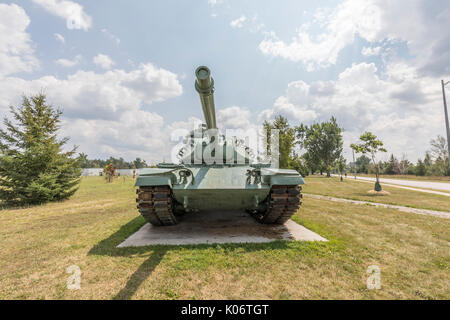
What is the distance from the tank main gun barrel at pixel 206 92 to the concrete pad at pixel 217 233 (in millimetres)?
2745

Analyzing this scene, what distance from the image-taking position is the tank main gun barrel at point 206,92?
405cm

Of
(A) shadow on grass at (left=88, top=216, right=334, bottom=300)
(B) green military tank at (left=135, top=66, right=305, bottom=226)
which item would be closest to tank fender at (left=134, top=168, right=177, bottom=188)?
(B) green military tank at (left=135, top=66, right=305, bottom=226)

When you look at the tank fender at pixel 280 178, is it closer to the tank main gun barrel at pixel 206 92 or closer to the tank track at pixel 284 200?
the tank track at pixel 284 200

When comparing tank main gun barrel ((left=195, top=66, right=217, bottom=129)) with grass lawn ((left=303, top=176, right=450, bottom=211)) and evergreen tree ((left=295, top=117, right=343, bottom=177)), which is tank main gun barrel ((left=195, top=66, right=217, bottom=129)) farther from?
Answer: evergreen tree ((left=295, top=117, right=343, bottom=177))

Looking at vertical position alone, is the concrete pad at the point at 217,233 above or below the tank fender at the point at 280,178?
below

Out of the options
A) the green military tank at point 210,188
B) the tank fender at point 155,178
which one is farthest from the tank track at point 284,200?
the tank fender at point 155,178

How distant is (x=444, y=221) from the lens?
21.6ft

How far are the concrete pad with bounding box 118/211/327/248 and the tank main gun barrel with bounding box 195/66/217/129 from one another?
9.00ft

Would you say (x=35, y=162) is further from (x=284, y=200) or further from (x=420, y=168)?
(x=420, y=168)
